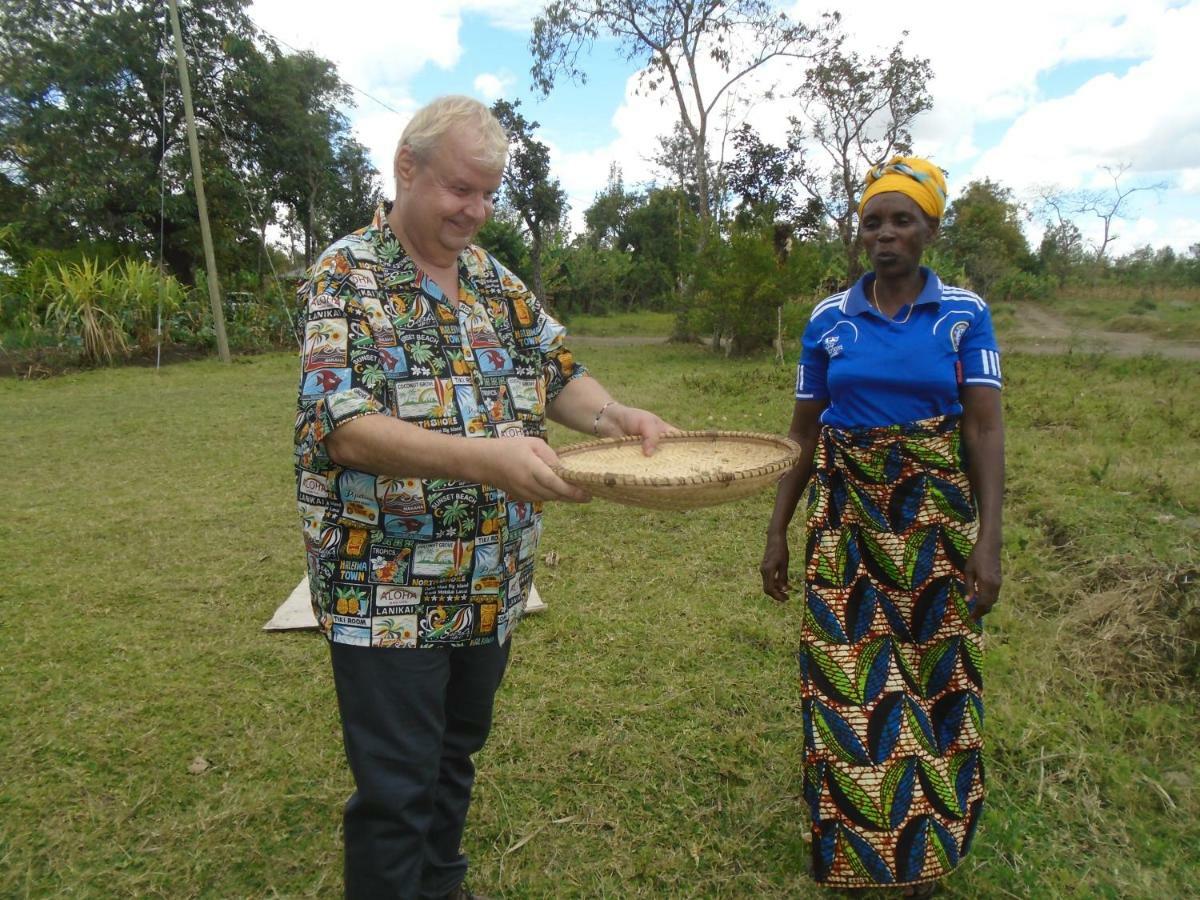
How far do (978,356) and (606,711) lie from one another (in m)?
1.69

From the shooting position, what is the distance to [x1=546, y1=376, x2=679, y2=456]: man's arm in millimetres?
1939

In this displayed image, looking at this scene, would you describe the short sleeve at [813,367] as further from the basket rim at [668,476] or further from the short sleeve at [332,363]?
the short sleeve at [332,363]

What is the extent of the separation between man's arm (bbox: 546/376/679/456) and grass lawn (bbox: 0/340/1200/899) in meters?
1.12

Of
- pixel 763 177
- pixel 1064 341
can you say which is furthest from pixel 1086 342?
pixel 763 177

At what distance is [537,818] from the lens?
7.52 feet

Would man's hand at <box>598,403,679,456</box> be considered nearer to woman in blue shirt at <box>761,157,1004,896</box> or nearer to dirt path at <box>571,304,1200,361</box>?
woman in blue shirt at <box>761,157,1004,896</box>

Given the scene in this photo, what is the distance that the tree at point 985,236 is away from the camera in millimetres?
23453

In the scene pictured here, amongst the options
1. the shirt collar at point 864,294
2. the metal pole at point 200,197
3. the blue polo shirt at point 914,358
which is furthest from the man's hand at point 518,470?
the metal pole at point 200,197

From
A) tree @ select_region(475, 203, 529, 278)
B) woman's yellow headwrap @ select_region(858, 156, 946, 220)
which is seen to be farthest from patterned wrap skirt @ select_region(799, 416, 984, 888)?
tree @ select_region(475, 203, 529, 278)

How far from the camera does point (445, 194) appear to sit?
1.45 meters

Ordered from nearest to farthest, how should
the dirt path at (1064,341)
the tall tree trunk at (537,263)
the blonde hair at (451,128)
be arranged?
the blonde hair at (451,128) → the dirt path at (1064,341) → the tall tree trunk at (537,263)

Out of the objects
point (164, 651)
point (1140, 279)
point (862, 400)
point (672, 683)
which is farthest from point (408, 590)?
point (1140, 279)

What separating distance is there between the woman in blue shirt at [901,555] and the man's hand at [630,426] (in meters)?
0.43

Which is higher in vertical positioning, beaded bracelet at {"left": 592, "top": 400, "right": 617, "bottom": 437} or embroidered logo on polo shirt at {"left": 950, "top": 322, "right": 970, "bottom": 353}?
embroidered logo on polo shirt at {"left": 950, "top": 322, "right": 970, "bottom": 353}
